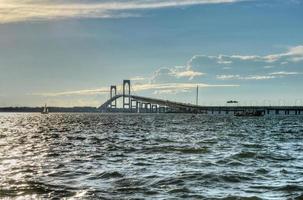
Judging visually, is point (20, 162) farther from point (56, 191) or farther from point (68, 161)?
point (56, 191)

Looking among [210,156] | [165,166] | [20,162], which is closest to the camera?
[165,166]

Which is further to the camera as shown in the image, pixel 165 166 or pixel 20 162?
pixel 20 162

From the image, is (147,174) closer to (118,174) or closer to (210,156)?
(118,174)

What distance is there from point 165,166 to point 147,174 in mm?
3085

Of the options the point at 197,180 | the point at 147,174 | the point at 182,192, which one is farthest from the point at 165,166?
the point at 182,192

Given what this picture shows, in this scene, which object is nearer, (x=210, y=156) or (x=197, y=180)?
(x=197, y=180)

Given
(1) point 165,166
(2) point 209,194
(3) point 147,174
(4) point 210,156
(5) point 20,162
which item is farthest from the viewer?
(4) point 210,156

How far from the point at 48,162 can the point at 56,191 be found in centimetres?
965

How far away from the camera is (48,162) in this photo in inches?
1101

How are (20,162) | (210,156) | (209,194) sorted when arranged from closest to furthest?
(209,194) < (20,162) < (210,156)

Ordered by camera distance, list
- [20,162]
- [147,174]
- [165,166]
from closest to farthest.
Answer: [147,174]
[165,166]
[20,162]

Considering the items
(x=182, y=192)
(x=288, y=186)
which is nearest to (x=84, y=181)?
(x=182, y=192)

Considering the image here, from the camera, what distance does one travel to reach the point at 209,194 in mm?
18172

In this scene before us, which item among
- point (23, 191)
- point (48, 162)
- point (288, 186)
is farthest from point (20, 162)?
point (288, 186)
